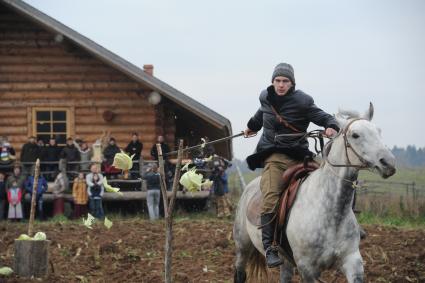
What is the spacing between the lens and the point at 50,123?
22562 millimetres

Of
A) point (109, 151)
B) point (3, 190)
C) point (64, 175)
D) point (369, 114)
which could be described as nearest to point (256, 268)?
point (369, 114)

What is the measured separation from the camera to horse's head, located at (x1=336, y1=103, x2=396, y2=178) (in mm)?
6395

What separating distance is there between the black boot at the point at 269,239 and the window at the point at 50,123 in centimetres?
1555

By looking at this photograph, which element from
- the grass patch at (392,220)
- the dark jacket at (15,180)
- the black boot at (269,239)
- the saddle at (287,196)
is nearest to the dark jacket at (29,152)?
the dark jacket at (15,180)

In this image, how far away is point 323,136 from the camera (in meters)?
7.64

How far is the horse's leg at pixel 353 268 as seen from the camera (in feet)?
22.2

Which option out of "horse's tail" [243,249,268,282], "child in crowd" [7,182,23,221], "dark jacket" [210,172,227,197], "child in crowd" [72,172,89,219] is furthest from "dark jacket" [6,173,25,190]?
"horse's tail" [243,249,268,282]

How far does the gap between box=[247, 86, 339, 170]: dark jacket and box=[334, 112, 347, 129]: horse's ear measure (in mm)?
281

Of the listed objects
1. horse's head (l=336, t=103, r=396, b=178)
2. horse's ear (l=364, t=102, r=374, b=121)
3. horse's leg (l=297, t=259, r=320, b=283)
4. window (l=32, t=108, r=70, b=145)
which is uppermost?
window (l=32, t=108, r=70, b=145)

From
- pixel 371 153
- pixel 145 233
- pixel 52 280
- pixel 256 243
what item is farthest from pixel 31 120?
pixel 371 153

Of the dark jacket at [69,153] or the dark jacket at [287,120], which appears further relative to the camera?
the dark jacket at [69,153]

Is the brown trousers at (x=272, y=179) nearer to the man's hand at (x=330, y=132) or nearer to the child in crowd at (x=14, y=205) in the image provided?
the man's hand at (x=330, y=132)

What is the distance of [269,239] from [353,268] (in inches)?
44.2

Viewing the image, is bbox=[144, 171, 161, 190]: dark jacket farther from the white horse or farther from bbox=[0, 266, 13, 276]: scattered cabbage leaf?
the white horse
